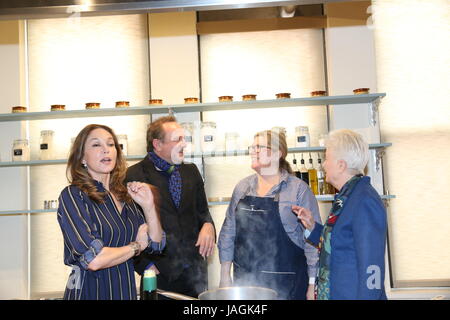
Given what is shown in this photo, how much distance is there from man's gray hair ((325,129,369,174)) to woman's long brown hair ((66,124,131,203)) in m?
0.55

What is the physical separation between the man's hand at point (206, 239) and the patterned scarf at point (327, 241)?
379mm

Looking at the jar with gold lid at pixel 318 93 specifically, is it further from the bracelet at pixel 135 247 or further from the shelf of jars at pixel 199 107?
the bracelet at pixel 135 247

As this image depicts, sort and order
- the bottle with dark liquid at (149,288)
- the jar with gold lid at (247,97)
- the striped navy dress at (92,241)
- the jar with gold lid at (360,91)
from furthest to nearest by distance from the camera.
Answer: the jar with gold lid at (247,97) < the jar with gold lid at (360,91) < the striped navy dress at (92,241) < the bottle with dark liquid at (149,288)

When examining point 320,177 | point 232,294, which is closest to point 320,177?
point 320,177

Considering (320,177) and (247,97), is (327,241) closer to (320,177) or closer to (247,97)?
(320,177)

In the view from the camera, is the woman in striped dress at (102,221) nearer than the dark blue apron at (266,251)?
Yes

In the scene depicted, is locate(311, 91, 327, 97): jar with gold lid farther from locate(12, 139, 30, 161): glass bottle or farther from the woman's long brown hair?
locate(12, 139, 30, 161): glass bottle

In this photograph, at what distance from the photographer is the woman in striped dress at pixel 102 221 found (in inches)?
47.0

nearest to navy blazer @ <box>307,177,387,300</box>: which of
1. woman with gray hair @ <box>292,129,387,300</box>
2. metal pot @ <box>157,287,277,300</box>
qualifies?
woman with gray hair @ <box>292,129,387,300</box>

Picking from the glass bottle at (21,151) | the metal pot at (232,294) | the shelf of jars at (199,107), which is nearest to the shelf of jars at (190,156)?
the glass bottle at (21,151)

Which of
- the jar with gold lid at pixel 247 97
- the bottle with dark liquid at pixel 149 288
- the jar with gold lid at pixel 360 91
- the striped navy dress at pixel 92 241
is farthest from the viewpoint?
the jar with gold lid at pixel 247 97

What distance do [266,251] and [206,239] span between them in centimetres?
18

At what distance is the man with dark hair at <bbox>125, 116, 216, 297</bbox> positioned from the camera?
143 cm
